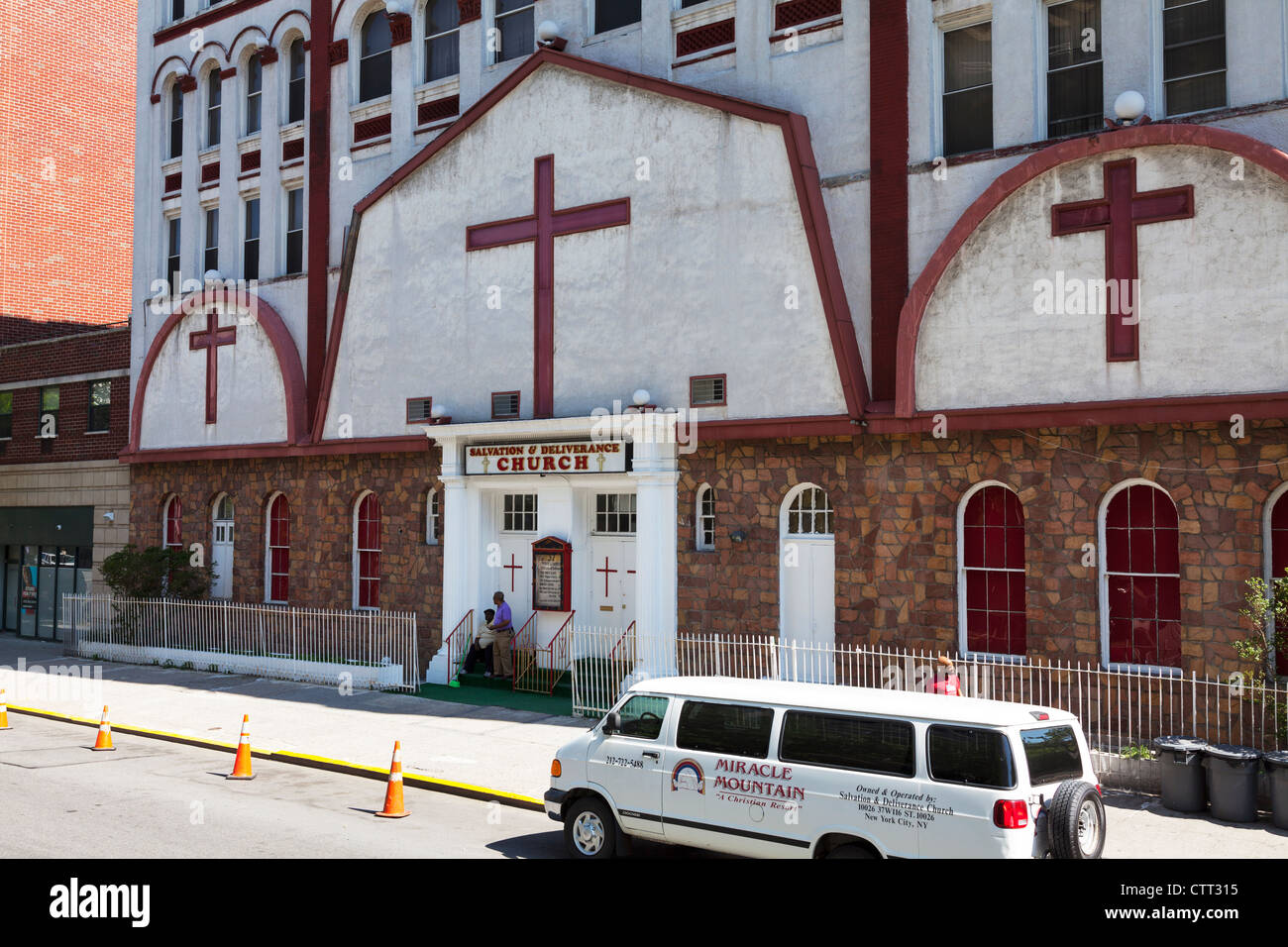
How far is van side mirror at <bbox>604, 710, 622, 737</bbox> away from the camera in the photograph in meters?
10.5

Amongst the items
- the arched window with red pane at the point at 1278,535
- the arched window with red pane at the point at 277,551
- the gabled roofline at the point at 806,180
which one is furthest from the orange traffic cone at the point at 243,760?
the arched window with red pane at the point at 1278,535

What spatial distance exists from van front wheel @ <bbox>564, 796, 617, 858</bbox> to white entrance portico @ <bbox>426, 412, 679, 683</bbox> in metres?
7.11

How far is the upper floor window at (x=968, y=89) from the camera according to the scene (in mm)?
16781

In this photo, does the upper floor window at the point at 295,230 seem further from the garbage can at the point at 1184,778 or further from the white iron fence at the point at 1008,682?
the garbage can at the point at 1184,778

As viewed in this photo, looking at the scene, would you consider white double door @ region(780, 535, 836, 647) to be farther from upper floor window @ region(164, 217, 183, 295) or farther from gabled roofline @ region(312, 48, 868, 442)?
upper floor window @ region(164, 217, 183, 295)

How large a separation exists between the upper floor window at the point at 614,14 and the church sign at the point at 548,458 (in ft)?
25.2

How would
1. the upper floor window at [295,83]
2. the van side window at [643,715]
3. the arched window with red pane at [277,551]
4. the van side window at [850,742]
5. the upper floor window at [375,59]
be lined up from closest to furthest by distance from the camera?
the van side window at [850,742] → the van side window at [643,715] → the upper floor window at [375,59] → the arched window with red pane at [277,551] → the upper floor window at [295,83]

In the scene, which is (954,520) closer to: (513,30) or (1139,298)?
(1139,298)

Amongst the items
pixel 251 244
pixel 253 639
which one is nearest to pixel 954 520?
pixel 253 639

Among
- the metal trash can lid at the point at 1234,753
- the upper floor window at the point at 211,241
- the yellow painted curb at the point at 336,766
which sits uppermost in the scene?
the upper floor window at the point at 211,241

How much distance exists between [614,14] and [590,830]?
15468 mm

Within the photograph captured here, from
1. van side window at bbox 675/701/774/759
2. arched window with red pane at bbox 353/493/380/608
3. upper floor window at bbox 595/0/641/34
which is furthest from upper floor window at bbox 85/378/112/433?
van side window at bbox 675/701/774/759

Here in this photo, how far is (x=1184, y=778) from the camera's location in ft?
40.0

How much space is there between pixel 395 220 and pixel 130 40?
2043 cm
